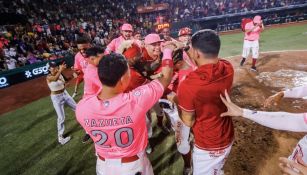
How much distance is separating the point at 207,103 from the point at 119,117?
1.02 m

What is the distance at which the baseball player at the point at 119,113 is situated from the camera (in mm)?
2613

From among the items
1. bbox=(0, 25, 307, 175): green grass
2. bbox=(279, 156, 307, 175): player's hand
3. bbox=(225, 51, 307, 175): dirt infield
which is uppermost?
bbox=(279, 156, 307, 175): player's hand

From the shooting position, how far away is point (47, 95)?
455 inches

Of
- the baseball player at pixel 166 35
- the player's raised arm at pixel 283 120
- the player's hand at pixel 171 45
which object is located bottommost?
the player's raised arm at pixel 283 120

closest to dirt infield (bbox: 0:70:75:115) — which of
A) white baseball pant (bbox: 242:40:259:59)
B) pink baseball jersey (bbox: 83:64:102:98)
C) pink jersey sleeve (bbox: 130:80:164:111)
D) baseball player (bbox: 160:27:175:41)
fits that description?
baseball player (bbox: 160:27:175:41)

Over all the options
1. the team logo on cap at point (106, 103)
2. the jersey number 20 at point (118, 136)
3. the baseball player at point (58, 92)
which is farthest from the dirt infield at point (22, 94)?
the team logo on cap at point (106, 103)

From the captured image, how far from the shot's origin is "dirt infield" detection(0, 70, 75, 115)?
10.7 meters

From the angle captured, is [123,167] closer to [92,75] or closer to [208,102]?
[208,102]

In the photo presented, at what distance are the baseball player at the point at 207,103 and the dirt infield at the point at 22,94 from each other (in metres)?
9.76

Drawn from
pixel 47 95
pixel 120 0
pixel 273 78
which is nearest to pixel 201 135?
pixel 273 78

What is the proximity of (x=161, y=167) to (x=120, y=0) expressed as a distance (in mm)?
29473

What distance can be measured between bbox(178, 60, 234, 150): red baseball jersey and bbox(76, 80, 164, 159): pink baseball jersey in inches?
13.4

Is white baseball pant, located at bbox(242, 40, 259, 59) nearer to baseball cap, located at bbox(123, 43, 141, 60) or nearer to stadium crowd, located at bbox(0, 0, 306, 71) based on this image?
stadium crowd, located at bbox(0, 0, 306, 71)

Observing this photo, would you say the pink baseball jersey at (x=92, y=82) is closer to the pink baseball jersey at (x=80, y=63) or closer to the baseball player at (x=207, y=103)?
the pink baseball jersey at (x=80, y=63)
